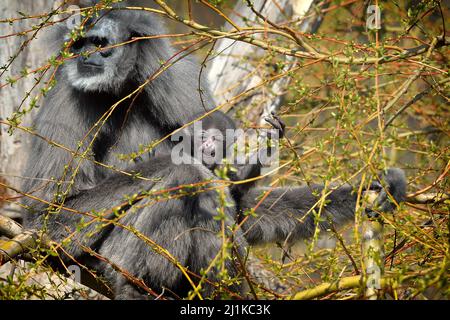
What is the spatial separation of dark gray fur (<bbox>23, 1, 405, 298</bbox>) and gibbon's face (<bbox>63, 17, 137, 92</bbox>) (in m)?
0.01

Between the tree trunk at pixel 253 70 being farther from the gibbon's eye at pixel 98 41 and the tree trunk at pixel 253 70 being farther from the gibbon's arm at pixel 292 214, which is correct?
the gibbon's eye at pixel 98 41

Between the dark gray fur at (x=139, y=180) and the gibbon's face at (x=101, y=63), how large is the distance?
1cm

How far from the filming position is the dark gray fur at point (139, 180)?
452cm

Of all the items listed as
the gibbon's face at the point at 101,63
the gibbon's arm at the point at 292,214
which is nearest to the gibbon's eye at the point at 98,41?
the gibbon's face at the point at 101,63

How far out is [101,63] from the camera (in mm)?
5176

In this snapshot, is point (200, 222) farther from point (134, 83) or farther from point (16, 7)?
point (16, 7)

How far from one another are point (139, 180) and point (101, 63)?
1191mm

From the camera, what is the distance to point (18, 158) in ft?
22.6

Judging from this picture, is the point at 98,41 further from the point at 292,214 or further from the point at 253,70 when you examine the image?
the point at 292,214

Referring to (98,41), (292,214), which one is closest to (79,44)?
(98,41)

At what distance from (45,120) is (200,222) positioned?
1875mm

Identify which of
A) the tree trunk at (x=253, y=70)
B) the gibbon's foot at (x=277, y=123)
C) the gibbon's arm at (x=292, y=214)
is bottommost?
the gibbon's arm at (x=292, y=214)

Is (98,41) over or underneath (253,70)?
over

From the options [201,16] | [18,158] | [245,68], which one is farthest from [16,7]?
[201,16]
